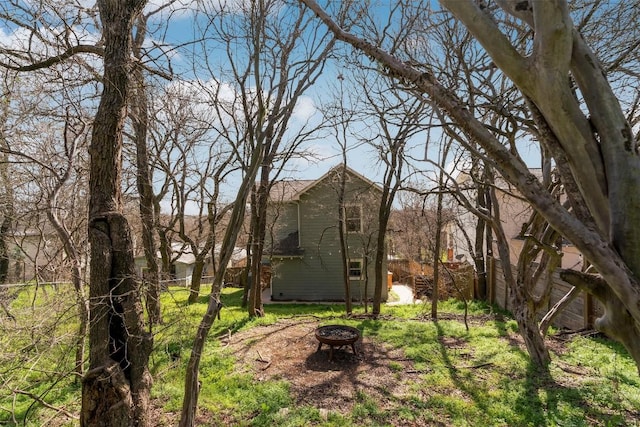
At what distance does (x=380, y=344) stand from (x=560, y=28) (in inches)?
284

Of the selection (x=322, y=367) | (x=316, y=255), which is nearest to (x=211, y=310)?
(x=322, y=367)

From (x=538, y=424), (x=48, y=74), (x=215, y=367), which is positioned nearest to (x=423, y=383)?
(x=538, y=424)

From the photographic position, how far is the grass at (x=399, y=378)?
3977 mm

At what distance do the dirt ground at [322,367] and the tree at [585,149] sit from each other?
4184mm

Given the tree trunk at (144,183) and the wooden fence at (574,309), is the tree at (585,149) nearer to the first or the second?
the wooden fence at (574,309)

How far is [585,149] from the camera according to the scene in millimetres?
1849

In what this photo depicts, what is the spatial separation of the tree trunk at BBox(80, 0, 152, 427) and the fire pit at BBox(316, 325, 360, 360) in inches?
154

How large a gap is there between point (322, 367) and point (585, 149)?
597cm

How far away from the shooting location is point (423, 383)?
5719 mm

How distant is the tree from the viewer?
5.64 feet

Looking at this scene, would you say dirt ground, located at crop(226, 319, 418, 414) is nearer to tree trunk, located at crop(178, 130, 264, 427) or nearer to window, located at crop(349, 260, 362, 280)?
tree trunk, located at crop(178, 130, 264, 427)

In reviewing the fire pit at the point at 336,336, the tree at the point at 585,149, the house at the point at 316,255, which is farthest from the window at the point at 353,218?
the tree at the point at 585,149

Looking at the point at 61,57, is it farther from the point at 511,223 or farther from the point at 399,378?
the point at 511,223

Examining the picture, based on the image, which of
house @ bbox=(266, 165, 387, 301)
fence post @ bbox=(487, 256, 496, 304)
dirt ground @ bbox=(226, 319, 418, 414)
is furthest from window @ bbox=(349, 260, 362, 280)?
dirt ground @ bbox=(226, 319, 418, 414)
